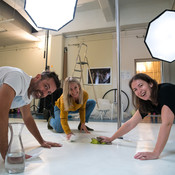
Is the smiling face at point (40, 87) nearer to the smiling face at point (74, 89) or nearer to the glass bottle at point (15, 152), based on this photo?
the glass bottle at point (15, 152)

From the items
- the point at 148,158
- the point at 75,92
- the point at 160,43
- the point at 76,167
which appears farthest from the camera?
the point at 160,43

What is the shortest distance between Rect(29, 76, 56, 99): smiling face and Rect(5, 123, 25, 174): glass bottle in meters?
0.33

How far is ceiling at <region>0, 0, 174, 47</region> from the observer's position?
416 centimetres

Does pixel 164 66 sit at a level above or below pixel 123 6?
below

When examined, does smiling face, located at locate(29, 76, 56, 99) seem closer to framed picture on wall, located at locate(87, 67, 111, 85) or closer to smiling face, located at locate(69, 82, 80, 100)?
smiling face, located at locate(69, 82, 80, 100)

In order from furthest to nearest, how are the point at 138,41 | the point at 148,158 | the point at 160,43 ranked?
the point at 138,41
the point at 160,43
the point at 148,158

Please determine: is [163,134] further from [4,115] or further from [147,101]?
[4,115]

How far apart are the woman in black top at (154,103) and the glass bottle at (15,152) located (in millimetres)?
674

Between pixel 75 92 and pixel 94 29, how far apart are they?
3.69m

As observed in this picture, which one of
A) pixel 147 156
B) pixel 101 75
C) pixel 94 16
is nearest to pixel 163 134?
pixel 147 156

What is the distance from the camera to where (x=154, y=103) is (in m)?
1.13

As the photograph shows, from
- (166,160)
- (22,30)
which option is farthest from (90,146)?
(22,30)

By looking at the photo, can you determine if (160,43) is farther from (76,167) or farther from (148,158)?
(76,167)

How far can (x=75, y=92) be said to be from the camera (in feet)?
5.47
